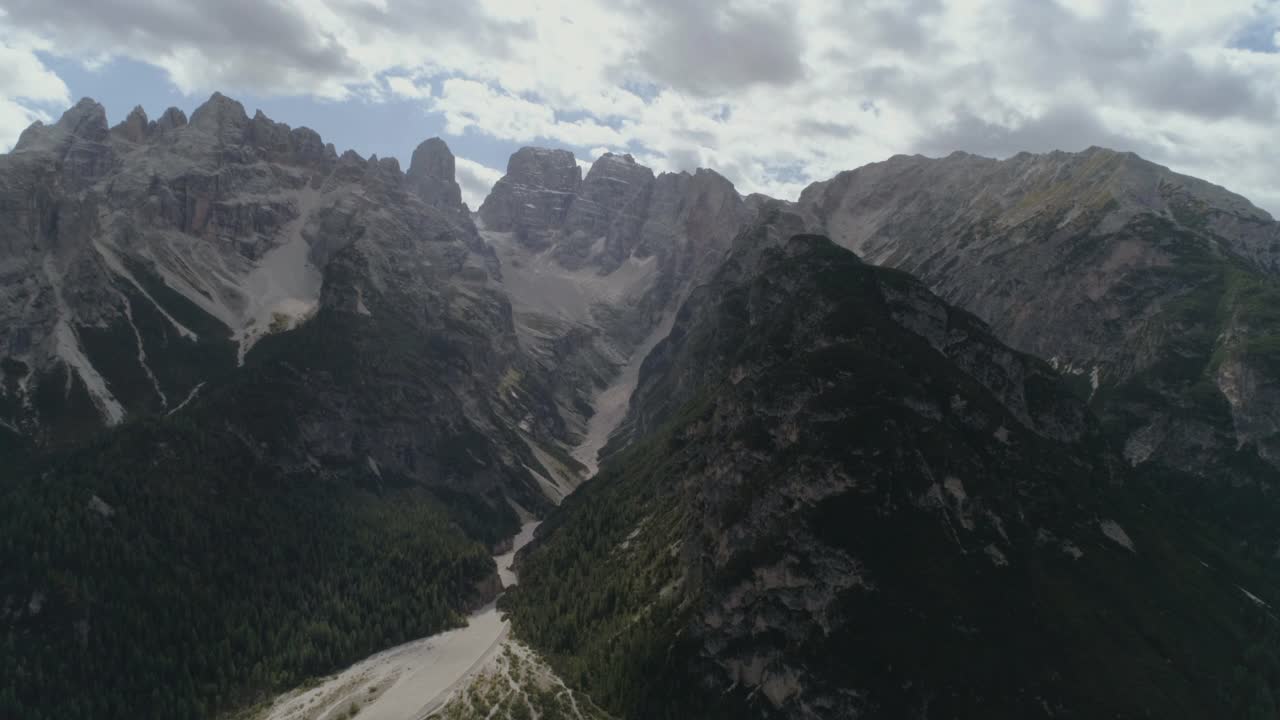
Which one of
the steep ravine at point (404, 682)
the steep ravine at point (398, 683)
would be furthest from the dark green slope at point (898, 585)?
the steep ravine at point (398, 683)

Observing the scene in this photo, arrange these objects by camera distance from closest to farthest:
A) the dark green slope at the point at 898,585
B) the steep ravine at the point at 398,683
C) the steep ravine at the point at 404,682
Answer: the dark green slope at the point at 898,585 → the steep ravine at the point at 404,682 → the steep ravine at the point at 398,683

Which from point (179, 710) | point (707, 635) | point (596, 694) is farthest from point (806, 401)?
point (179, 710)

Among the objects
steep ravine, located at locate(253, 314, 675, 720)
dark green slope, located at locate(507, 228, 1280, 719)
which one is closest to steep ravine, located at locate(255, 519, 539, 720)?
steep ravine, located at locate(253, 314, 675, 720)

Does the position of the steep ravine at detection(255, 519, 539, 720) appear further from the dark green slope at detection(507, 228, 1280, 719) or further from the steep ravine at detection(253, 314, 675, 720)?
the dark green slope at detection(507, 228, 1280, 719)

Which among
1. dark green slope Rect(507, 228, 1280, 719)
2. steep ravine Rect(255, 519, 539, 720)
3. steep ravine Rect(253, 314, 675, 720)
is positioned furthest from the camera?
steep ravine Rect(255, 519, 539, 720)

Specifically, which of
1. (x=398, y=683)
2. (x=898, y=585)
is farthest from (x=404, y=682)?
(x=898, y=585)

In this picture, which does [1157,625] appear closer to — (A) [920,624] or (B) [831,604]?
(A) [920,624]

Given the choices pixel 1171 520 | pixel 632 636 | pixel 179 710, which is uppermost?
pixel 1171 520

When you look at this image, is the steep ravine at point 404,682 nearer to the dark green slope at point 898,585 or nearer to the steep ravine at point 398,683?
the steep ravine at point 398,683

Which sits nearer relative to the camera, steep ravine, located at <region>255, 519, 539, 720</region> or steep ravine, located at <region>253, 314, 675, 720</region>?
steep ravine, located at <region>253, 314, 675, 720</region>
